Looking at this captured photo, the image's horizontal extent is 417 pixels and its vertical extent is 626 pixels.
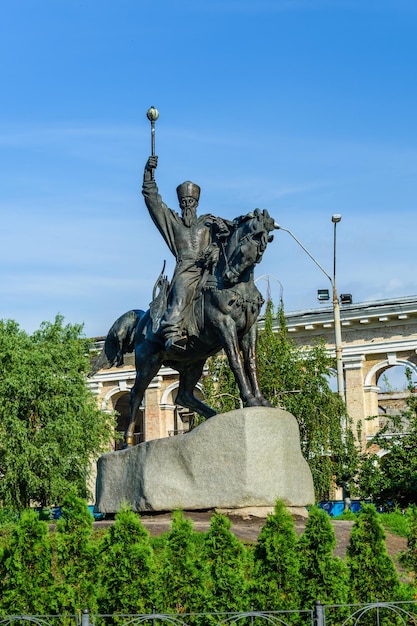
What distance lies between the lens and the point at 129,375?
5078 centimetres

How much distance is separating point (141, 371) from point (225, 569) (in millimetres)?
5372

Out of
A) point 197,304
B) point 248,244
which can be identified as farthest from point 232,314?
point 248,244

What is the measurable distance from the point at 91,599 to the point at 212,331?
455 cm

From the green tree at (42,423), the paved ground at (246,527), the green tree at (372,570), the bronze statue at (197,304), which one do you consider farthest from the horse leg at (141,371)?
the green tree at (42,423)

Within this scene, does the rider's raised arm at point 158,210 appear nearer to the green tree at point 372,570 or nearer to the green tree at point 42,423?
the green tree at point 372,570

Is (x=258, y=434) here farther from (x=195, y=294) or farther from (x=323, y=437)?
(x=323, y=437)

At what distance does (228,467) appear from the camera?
1274 cm

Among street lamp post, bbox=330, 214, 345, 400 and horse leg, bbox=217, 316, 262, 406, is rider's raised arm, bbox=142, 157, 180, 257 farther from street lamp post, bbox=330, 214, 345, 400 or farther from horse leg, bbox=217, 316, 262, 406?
street lamp post, bbox=330, 214, 345, 400

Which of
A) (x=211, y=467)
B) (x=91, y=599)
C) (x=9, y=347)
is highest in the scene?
(x=9, y=347)

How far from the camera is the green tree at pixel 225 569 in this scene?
376 inches

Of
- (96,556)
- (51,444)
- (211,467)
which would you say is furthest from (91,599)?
(51,444)

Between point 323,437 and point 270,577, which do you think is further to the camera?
point 323,437

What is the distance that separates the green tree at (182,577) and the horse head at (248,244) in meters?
4.36

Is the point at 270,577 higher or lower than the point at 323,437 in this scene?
lower
